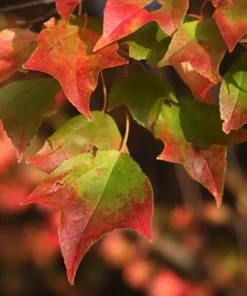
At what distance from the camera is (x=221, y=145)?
775 mm

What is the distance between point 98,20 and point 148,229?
0.79 feet

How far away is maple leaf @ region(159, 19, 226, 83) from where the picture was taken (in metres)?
0.70

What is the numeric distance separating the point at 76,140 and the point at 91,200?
0.09m

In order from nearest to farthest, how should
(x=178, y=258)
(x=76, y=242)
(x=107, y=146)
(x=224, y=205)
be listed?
1. (x=76, y=242)
2. (x=107, y=146)
3. (x=178, y=258)
4. (x=224, y=205)

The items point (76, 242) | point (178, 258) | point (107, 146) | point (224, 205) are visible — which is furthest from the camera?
point (224, 205)

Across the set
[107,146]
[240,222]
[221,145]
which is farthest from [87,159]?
[240,222]

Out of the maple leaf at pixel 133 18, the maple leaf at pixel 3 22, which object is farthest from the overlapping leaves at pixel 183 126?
the maple leaf at pixel 3 22

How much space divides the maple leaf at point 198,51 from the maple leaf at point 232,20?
23mm

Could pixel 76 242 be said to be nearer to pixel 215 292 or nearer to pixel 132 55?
pixel 132 55

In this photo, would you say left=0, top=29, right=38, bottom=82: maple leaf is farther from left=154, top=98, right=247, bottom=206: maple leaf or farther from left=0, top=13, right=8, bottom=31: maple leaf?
left=0, top=13, right=8, bottom=31: maple leaf

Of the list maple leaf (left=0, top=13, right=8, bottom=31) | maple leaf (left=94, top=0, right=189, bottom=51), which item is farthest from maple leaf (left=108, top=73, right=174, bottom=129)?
maple leaf (left=0, top=13, right=8, bottom=31)

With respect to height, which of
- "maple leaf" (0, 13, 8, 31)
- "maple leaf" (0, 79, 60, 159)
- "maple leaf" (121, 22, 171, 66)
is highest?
"maple leaf" (121, 22, 171, 66)

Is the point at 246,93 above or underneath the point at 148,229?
above

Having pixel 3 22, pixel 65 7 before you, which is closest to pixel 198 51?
pixel 65 7
